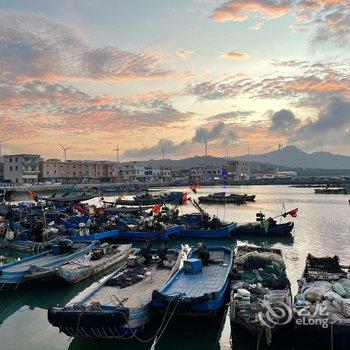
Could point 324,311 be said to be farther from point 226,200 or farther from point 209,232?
point 226,200

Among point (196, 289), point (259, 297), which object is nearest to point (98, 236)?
point (196, 289)

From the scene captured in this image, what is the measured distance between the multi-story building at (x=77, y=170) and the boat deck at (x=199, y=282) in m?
132

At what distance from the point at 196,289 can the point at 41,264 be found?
33.1 feet

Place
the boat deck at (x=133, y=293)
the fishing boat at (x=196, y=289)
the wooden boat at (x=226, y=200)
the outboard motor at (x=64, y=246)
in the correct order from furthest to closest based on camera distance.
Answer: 1. the wooden boat at (x=226, y=200)
2. the outboard motor at (x=64, y=246)
3. the boat deck at (x=133, y=293)
4. the fishing boat at (x=196, y=289)

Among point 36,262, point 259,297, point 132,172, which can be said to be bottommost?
point 36,262

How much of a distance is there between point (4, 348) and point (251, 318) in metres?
9.36

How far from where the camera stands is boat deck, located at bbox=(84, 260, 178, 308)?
16000 millimetres

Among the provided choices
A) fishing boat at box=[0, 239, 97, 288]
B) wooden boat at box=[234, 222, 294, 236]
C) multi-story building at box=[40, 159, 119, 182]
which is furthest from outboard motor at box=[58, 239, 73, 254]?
multi-story building at box=[40, 159, 119, 182]

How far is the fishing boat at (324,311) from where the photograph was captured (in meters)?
13.0

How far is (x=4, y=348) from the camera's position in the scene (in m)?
15.3

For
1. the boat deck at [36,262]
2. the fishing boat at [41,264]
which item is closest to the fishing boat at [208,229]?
the fishing boat at [41,264]

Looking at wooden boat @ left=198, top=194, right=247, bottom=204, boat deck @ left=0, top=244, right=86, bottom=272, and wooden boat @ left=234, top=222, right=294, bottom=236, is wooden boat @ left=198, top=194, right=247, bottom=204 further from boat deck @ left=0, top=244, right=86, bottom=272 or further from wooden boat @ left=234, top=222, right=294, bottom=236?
boat deck @ left=0, top=244, right=86, bottom=272

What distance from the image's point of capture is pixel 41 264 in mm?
22906

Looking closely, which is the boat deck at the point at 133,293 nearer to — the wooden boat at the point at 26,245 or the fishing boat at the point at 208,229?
the wooden boat at the point at 26,245
